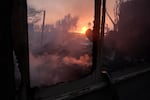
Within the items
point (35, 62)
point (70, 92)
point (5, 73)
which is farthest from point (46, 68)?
point (5, 73)

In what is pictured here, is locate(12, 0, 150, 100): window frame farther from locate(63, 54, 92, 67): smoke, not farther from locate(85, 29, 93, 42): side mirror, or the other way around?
locate(85, 29, 93, 42): side mirror

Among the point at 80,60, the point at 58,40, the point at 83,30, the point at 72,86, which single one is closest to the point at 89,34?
the point at 83,30

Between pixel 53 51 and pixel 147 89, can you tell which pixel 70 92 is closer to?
pixel 53 51

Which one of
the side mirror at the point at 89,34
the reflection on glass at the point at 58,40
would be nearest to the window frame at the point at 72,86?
the reflection on glass at the point at 58,40

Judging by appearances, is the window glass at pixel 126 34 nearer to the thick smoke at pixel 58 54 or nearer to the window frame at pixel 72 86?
the window frame at pixel 72 86

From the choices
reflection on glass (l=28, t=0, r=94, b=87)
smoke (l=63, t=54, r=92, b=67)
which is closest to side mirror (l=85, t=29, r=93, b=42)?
reflection on glass (l=28, t=0, r=94, b=87)

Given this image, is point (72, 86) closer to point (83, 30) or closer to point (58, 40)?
point (58, 40)

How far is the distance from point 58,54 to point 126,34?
Answer: 1.48 metres

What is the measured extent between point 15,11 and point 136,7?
2.32 meters

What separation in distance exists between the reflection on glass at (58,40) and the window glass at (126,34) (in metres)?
0.32

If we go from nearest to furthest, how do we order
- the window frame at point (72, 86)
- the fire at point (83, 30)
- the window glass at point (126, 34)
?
the window frame at point (72, 86), the fire at point (83, 30), the window glass at point (126, 34)

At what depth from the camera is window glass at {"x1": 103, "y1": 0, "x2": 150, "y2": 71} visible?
2.78 m

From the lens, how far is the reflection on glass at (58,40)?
6.27 feet

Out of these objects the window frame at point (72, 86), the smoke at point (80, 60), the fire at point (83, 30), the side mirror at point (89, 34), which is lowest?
the window frame at point (72, 86)
